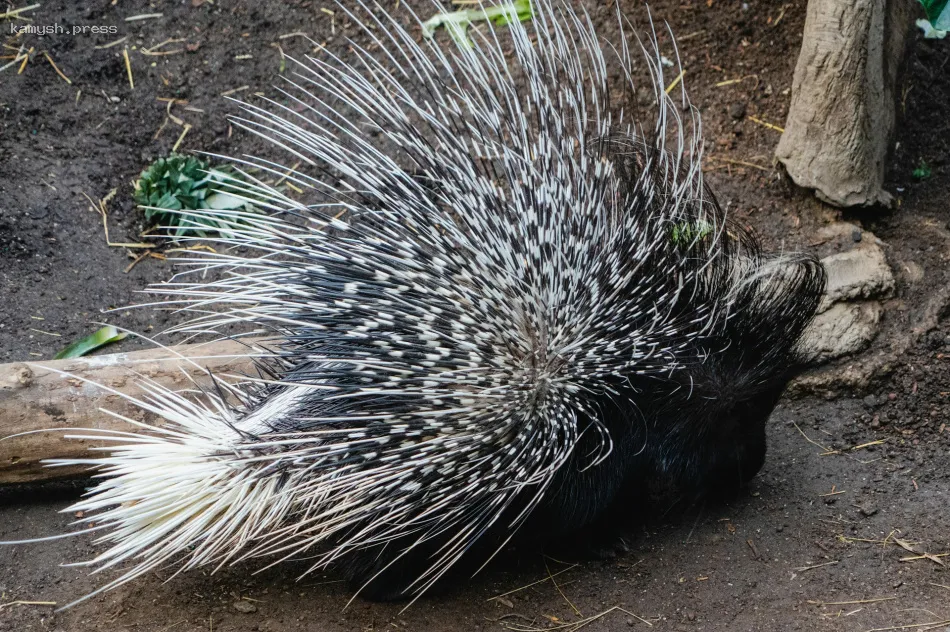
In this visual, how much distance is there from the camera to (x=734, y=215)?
3.40m

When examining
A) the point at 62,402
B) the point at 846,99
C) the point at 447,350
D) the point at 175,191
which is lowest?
the point at 846,99

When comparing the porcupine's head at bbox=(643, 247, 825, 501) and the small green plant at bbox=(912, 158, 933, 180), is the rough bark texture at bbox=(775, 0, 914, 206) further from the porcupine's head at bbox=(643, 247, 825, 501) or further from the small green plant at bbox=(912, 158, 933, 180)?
the porcupine's head at bbox=(643, 247, 825, 501)

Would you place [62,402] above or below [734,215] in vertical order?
above

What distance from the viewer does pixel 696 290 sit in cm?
242

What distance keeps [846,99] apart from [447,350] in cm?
201

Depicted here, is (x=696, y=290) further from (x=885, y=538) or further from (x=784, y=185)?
(x=784, y=185)

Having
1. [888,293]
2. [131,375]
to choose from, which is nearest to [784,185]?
[888,293]

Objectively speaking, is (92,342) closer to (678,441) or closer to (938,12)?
(678,441)

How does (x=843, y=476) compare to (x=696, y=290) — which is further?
(x=843, y=476)

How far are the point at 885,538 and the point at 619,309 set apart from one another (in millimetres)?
1196

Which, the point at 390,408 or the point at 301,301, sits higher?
the point at 301,301

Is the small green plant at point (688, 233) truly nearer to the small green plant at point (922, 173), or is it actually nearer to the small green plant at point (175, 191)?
the small green plant at point (922, 173)

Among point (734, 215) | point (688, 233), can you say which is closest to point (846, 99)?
point (734, 215)

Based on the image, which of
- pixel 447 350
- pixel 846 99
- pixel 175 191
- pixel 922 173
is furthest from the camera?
pixel 175 191
